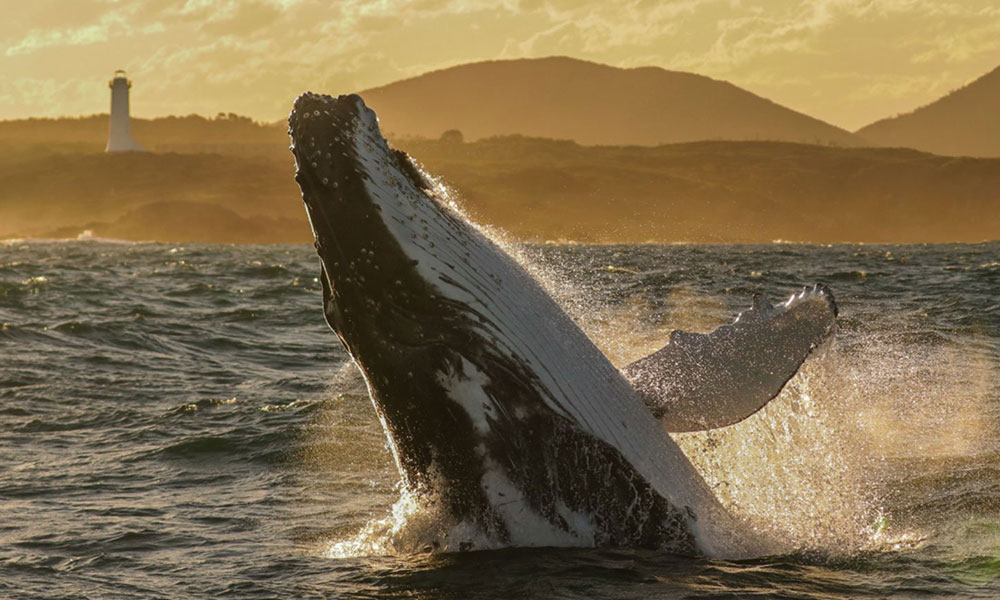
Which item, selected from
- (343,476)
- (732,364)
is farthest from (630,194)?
(732,364)

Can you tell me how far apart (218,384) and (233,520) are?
6796 mm

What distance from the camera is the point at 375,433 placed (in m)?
10.6

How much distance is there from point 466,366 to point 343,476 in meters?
4.19

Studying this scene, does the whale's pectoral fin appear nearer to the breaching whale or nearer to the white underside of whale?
the breaching whale

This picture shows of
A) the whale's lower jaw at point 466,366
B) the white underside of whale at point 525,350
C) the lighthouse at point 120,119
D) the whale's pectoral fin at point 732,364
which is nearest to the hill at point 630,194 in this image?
the lighthouse at point 120,119

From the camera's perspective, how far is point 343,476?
348 inches

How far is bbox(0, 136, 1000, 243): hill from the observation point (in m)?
131

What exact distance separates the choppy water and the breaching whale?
0.86 feet

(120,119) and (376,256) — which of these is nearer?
(376,256)

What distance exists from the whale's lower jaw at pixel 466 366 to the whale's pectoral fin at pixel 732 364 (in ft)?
1.07

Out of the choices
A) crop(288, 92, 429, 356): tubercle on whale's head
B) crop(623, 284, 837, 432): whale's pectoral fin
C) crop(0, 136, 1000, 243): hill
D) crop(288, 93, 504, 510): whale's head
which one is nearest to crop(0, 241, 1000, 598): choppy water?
crop(623, 284, 837, 432): whale's pectoral fin

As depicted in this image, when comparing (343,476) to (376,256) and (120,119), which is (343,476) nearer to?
(376,256)

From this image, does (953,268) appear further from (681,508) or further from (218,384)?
(681,508)

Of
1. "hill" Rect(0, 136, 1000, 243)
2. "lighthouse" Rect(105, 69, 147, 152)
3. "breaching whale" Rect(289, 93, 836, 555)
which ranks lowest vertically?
"breaching whale" Rect(289, 93, 836, 555)
